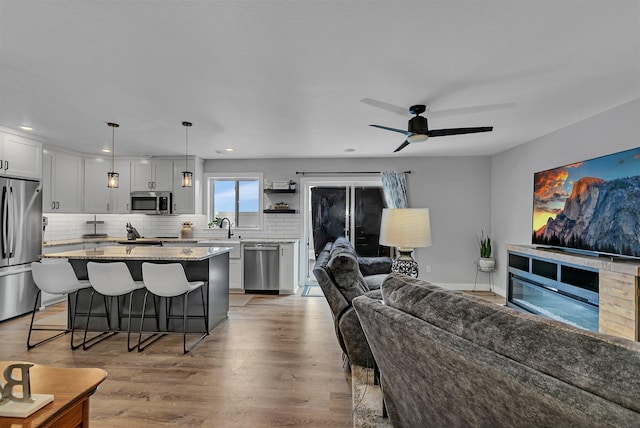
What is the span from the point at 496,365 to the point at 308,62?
2.21 metres

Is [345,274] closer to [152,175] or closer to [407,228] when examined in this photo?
[407,228]

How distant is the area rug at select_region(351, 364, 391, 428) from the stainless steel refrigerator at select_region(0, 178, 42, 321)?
4.42 meters

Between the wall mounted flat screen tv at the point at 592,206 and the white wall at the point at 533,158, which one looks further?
the white wall at the point at 533,158

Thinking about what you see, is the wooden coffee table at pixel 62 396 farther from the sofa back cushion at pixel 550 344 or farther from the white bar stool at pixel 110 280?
the white bar stool at pixel 110 280

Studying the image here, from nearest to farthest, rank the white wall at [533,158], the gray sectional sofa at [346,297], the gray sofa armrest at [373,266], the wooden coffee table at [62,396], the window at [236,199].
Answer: the wooden coffee table at [62,396] → the gray sectional sofa at [346,297] → the white wall at [533,158] → the gray sofa armrest at [373,266] → the window at [236,199]

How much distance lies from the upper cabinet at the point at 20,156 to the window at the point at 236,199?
2.54 meters

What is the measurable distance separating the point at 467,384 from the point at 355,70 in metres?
2.23

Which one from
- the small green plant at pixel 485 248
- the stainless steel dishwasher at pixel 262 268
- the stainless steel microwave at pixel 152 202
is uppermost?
the stainless steel microwave at pixel 152 202

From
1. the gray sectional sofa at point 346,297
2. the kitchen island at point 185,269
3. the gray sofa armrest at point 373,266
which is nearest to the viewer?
the gray sectional sofa at point 346,297

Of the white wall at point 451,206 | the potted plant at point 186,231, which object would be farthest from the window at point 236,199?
the white wall at point 451,206

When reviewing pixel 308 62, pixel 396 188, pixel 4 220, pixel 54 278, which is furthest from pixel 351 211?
pixel 4 220

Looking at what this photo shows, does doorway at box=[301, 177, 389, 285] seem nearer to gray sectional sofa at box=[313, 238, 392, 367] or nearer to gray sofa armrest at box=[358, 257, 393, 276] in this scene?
gray sofa armrest at box=[358, 257, 393, 276]

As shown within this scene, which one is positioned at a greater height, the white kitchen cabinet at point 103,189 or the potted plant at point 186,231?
the white kitchen cabinet at point 103,189

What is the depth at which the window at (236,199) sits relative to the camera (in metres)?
6.27
